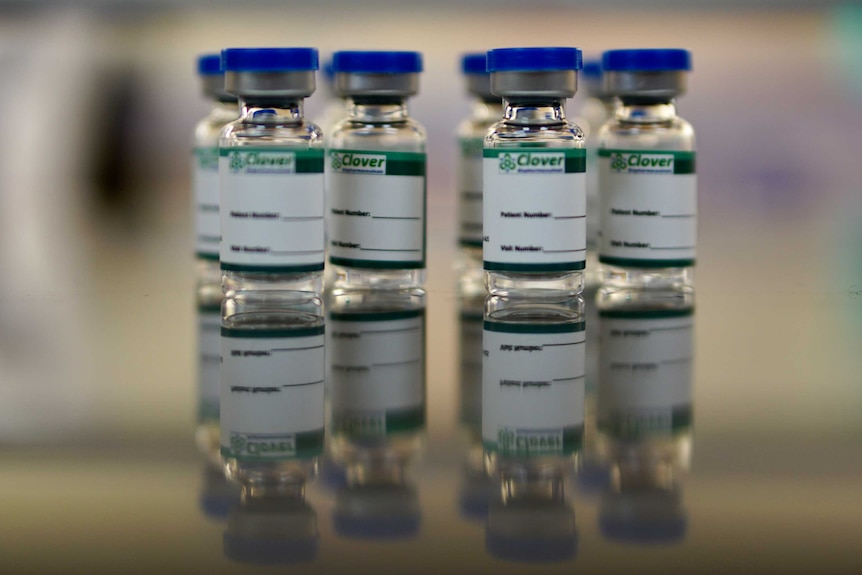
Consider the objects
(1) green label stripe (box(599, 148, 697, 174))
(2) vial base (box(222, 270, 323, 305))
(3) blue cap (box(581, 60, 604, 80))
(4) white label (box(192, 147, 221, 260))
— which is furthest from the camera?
(3) blue cap (box(581, 60, 604, 80))

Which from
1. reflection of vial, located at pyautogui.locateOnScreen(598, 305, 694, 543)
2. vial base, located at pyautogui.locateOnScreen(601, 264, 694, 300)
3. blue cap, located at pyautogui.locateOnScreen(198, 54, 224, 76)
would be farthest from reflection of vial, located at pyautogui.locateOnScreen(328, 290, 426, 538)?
blue cap, located at pyautogui.locateOnScreen(198, 54, 224, 76)

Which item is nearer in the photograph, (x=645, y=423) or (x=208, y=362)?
(x=645, y=423)

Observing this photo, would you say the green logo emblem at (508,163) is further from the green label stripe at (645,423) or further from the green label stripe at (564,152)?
the green label stripe at (645,423)

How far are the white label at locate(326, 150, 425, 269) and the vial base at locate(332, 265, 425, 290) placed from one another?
4cm

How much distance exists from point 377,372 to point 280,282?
24 cm

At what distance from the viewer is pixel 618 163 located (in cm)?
134

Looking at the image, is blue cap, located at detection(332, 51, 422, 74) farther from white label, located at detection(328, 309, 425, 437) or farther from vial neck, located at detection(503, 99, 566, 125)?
white label, located at detection(328, 309, 425, 437)

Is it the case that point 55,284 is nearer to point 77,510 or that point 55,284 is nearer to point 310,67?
point 310,67

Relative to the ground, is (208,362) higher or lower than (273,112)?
lower

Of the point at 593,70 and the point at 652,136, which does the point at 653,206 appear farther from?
the point at 593,70

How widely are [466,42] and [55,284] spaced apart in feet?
3.56

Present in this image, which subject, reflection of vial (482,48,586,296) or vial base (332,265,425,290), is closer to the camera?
reflection of vial (482,48,586,296)

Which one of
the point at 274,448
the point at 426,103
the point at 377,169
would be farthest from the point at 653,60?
the point at 426,103

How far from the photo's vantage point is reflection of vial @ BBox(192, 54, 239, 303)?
4.77 feet
